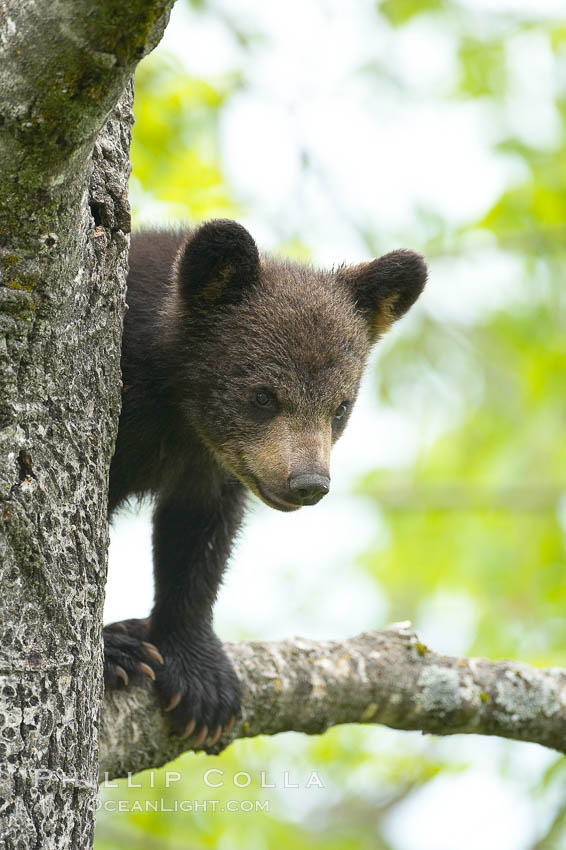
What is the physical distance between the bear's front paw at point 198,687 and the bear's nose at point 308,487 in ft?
4.00

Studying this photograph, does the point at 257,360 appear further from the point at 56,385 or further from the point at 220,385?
the point at 56,385

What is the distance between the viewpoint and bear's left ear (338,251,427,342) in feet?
19.1

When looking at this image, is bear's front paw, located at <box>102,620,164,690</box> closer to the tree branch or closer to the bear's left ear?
the tree branch

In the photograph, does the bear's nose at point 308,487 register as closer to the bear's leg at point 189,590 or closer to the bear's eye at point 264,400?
the bear's eye at point 264,400

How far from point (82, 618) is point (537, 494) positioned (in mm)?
10511

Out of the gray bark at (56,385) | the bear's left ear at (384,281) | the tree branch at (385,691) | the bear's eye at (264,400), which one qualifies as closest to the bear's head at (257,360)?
the bear's eye at (264,400)

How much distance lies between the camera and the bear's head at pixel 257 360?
16.5ft

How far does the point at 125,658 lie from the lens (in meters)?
5.25

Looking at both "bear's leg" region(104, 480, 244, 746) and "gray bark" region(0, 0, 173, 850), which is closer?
"gray bark" region(0, 0, 173, 850)

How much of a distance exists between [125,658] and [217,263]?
81.8 inches

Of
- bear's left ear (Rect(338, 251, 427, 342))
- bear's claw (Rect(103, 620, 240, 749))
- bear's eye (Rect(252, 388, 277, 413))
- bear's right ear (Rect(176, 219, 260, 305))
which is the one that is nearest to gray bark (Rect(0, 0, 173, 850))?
bear's right ear (Rect(176, 219, 260, 305))

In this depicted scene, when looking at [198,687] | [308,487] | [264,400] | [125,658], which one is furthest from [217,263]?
[198,687]

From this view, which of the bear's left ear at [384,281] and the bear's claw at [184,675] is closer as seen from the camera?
the bear's claw at [184,675]

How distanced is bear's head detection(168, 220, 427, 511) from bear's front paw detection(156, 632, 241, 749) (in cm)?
106
